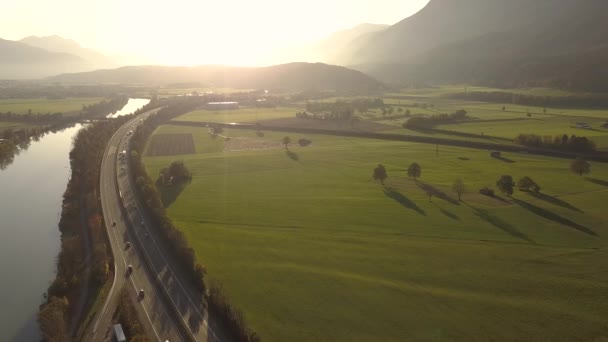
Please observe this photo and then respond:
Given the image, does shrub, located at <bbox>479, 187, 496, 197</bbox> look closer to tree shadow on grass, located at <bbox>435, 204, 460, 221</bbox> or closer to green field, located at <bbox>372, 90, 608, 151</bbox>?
tree shadow on grass, located at <bbox>435, 204, 460, 221</bbox>

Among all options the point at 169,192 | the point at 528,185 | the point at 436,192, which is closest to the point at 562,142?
the point at 528,185

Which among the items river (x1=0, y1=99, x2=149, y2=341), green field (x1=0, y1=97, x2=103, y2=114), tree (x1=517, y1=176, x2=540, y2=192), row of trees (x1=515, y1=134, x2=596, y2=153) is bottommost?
river (x1=0, y1=99, x2=149, y2=341)

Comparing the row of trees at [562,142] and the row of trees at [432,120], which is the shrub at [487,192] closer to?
the row of trees at [562,142]

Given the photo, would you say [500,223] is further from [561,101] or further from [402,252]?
[561,101]

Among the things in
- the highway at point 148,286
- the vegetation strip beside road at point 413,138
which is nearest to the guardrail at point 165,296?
the highway at point 148,286

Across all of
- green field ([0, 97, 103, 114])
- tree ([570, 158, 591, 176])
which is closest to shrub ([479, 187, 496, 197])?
tree ([570, 158, 591, 176])

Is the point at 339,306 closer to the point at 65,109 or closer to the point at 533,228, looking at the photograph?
the point at 533,228

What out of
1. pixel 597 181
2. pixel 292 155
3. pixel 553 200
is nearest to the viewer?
pixel 553 200
